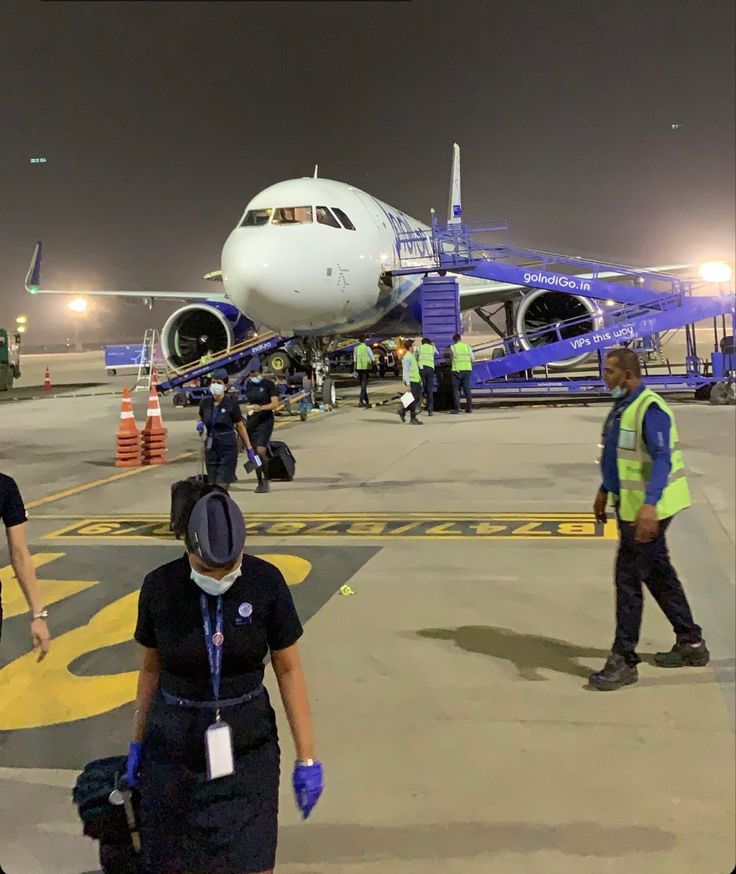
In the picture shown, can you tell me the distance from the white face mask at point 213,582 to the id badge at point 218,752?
33 cm

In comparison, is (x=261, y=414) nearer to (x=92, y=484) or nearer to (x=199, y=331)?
(x=92, y=484)

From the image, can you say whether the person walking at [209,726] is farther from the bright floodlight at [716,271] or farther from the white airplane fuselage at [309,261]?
the bright floodlight at [716,271]

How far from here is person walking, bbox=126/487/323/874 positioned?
1982mm

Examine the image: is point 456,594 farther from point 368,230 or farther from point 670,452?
point 368,230

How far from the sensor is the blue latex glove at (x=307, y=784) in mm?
2141

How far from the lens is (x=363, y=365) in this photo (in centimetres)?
1891

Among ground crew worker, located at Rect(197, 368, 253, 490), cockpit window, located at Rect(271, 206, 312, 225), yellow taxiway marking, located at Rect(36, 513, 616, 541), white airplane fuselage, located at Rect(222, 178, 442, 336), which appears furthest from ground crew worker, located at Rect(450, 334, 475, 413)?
ground crew worker, located at Rect(197, 368, 253, 490)

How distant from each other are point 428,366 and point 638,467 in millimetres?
12495

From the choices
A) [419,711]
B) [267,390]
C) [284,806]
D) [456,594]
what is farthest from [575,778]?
[267,390]

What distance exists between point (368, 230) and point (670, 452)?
1392 cm

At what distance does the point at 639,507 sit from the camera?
4090 millimetres

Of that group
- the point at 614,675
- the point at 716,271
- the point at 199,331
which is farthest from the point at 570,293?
the point at 614,675

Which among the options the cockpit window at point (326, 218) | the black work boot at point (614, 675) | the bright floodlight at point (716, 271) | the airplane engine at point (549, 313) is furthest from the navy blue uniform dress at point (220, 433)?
the airplane engine at point (549, 313)

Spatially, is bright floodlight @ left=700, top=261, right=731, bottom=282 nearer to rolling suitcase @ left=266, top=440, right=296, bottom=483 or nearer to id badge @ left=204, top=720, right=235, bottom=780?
rolling suitcase @ left=266, top=440, right=296, bottom=483
